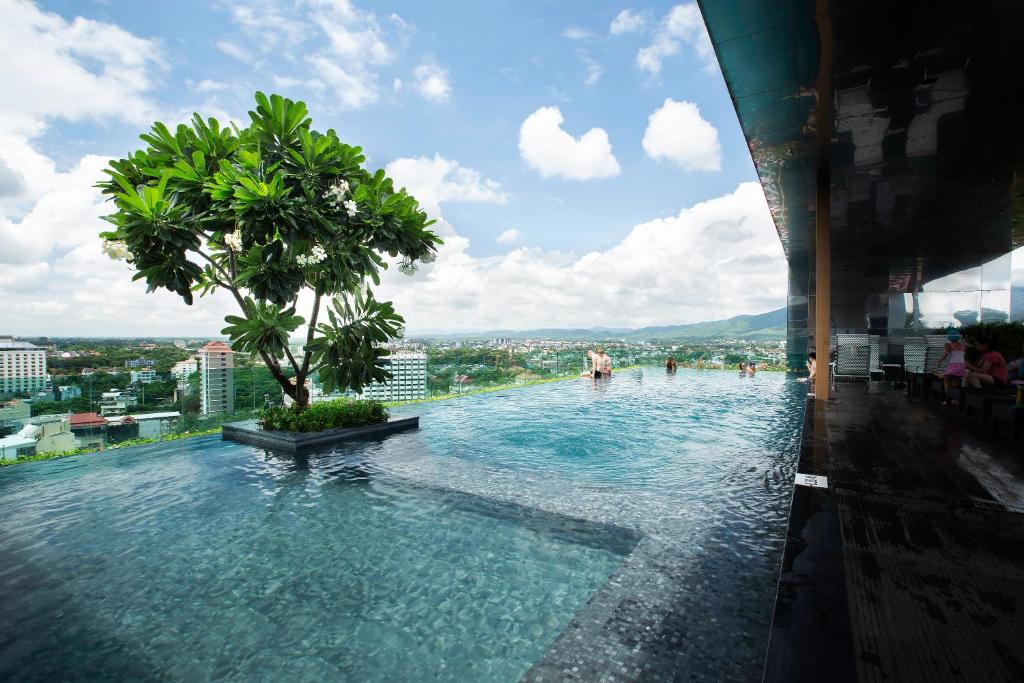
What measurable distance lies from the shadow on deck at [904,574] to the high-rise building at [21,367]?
7.57 metres

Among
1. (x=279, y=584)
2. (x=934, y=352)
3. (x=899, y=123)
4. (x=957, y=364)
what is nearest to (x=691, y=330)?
(x=934, y=352)

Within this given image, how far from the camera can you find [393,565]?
2.85m

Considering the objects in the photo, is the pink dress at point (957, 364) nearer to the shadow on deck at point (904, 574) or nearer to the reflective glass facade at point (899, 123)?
the reflective glass facade at point (899, 123)

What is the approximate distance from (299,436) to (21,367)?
3194 millimetres

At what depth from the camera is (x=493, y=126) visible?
1393cm

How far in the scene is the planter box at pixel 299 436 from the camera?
19.5 feet

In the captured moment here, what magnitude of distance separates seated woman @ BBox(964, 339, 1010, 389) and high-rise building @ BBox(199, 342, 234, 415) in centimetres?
1047

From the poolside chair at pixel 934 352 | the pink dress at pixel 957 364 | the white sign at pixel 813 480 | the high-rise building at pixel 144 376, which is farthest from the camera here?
the poolside chair at pixel 934 352

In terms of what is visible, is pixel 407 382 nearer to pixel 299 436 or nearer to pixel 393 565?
pixel 299 436

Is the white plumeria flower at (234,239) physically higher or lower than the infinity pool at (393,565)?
higher

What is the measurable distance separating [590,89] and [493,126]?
10.0 feet

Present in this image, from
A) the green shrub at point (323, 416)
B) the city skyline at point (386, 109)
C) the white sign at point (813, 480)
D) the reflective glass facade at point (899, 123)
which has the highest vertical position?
the city skyline at point (386, 109)

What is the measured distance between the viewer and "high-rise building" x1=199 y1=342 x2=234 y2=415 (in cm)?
689

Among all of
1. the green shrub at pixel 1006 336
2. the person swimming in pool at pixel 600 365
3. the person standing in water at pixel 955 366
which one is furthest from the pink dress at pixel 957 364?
the person swimming in pool at pixel 600 365
